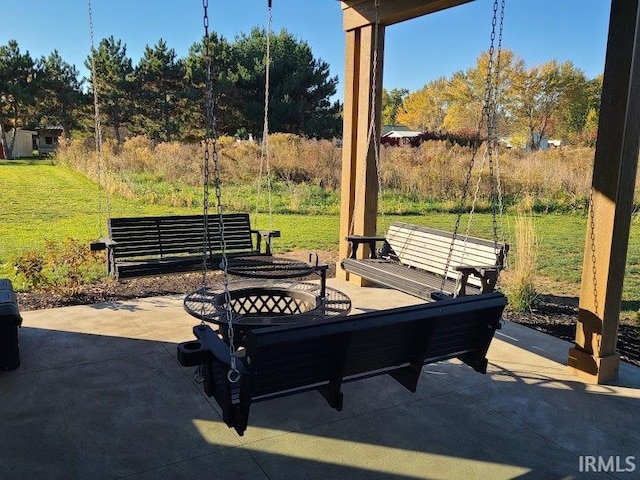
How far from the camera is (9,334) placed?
3.14 m

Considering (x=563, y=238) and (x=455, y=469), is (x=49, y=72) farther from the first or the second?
(x=455, y=469)

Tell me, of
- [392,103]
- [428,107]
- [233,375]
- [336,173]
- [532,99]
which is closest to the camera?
[233,375]

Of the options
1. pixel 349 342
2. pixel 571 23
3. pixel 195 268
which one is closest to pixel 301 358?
pixel 349 342

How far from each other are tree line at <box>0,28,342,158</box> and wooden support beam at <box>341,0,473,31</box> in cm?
1494

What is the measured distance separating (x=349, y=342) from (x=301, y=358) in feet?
0.67

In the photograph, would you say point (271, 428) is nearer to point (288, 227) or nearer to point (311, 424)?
point (311, 424)

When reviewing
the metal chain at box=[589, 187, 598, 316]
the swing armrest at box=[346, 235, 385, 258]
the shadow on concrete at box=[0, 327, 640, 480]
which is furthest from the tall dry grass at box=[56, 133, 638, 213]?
the shadow on concrete at box=[0, 327, 640, 480]

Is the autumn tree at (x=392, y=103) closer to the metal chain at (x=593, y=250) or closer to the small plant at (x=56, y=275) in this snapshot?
the small plant at (x=56, y=275)

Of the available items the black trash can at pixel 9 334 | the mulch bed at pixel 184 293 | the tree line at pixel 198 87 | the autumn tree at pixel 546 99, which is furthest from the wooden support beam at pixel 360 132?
the autumn tree at pixel 546 99

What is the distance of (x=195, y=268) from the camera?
15.3 feet

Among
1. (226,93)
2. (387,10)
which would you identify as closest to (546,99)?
(226,93)

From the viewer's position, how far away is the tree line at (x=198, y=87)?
66.9 feet

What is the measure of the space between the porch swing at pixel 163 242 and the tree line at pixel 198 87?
14938 mm

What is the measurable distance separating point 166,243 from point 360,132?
2.28 m
